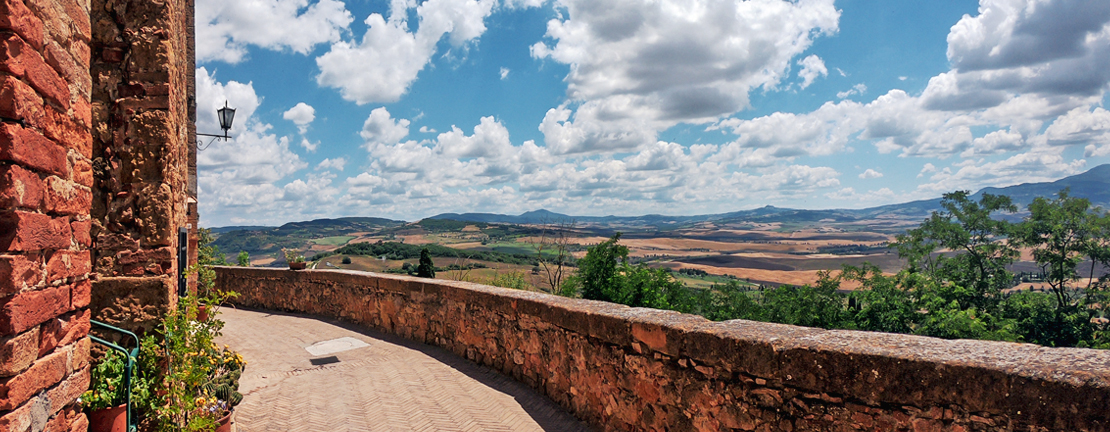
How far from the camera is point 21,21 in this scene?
239cm

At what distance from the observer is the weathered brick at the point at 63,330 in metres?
2.65

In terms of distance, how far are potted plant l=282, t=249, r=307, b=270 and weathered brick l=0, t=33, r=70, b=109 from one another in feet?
33.7

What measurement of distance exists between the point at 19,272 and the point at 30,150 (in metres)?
0.57

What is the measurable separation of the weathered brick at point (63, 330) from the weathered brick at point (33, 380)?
0.19 ft

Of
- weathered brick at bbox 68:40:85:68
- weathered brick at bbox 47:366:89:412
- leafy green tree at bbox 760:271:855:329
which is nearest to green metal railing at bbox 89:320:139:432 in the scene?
weathered brick at bbox 47:366:89:412

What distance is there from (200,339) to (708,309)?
31.0ft

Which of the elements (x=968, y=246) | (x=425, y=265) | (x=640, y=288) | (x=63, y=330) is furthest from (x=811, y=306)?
(x=63, y=330)

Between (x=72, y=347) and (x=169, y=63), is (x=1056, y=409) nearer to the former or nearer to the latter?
(x=72, y=347)

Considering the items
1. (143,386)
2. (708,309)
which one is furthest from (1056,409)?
(708,309)

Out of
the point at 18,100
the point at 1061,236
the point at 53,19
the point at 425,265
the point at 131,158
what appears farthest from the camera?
the point at 1061,236

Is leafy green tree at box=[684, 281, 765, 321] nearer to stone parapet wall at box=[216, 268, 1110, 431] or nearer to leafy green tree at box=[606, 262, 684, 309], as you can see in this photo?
leafy green tree at box=[606, 262, 684, 309]

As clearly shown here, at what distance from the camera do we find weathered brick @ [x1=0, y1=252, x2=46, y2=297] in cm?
230

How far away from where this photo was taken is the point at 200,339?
4.21 metres

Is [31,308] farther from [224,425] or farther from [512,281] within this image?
[512,281]
